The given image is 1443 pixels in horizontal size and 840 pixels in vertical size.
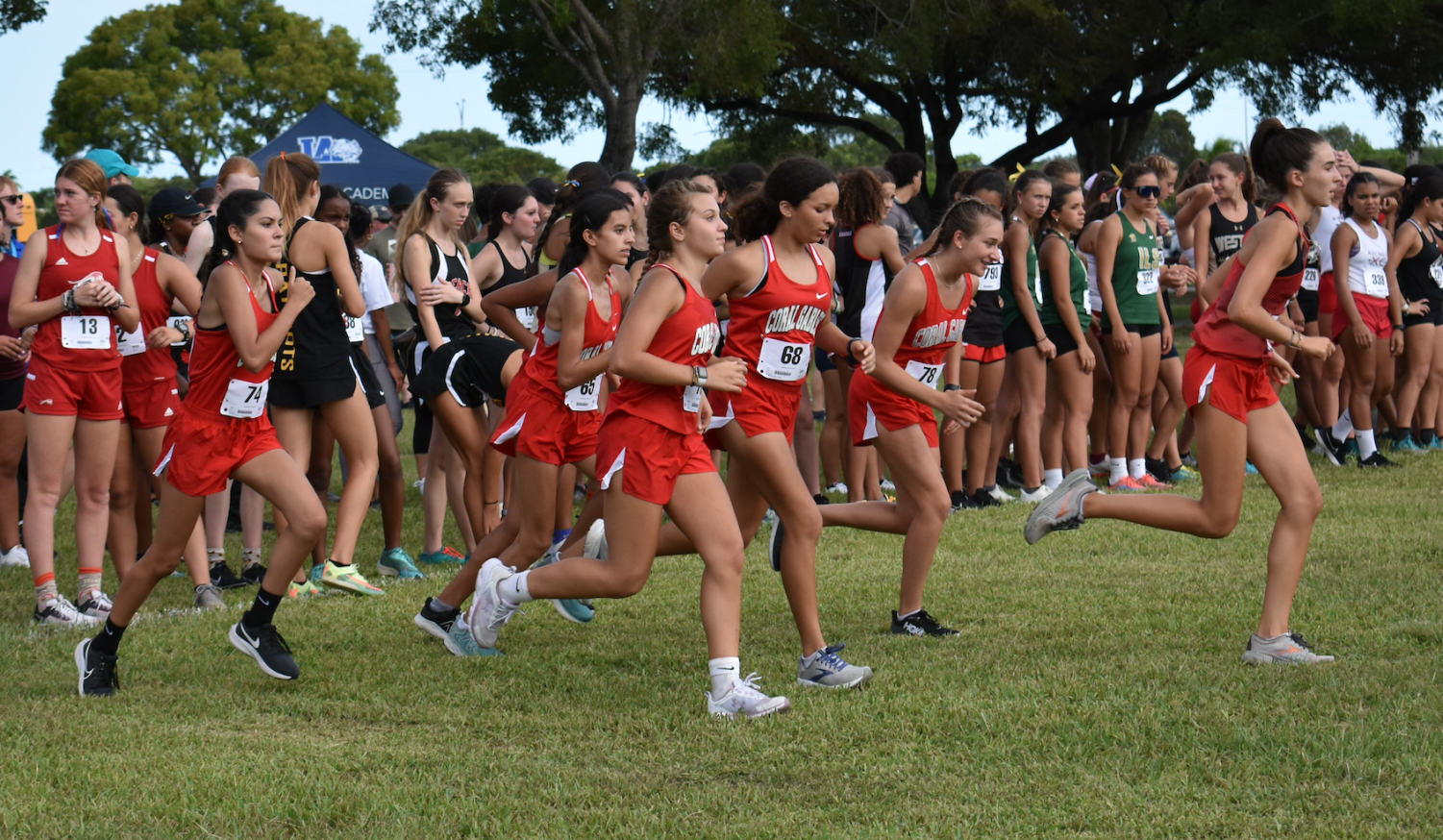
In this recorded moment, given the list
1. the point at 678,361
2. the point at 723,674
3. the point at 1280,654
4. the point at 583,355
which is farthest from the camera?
the point at 583,355

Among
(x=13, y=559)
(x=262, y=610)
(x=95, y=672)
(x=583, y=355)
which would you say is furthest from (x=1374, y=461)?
(x=13, y=559)

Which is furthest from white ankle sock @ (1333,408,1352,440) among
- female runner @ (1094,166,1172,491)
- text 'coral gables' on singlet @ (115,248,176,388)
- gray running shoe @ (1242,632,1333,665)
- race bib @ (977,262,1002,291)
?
text 'coral gables' on singlet @ (115,248,176,388)

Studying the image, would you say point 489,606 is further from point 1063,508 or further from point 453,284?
point 453,284

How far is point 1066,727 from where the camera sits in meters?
4.32

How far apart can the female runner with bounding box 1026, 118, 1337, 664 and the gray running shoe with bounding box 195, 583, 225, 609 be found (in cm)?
419

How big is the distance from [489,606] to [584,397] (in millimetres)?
1078

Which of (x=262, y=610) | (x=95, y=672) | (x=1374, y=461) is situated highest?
(x=1374, y=461)

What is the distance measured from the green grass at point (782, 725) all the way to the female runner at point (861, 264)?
2.20 metres

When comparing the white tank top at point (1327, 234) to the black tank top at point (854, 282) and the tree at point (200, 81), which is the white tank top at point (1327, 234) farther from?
the tree at point (200, 81)

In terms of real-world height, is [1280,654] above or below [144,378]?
below

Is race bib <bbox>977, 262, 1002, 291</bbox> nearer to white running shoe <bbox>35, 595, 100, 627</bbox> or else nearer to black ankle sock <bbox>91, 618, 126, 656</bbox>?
white running shoe <bbox>35, 595, 100, 627</bbox>

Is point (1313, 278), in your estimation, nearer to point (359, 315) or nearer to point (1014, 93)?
point (359, 315)

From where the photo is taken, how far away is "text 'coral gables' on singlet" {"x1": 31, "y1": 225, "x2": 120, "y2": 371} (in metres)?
6.42

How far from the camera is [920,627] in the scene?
5762mm
